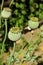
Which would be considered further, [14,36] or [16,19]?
[16,19]

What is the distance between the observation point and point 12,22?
3570 millimetres

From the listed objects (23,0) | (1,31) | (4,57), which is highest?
(23,0)

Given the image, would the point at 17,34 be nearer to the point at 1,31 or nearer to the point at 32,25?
the point at 32,25

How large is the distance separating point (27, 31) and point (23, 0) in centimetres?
45

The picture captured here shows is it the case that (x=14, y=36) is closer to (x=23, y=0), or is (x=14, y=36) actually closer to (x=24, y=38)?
(x=24, y=38)

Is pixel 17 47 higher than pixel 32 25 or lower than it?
lower

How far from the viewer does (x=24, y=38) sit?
137 inches

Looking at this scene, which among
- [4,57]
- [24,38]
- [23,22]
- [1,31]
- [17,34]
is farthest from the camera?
[23,22]

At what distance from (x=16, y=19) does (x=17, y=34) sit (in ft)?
5.52

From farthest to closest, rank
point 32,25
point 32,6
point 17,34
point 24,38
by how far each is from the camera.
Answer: point 32,6 < point 24,38 < point 32,25 < point 17,34

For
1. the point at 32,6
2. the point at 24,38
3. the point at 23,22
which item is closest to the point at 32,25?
the point at 24,38

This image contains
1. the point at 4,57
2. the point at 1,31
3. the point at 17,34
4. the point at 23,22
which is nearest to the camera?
the point at 17,34

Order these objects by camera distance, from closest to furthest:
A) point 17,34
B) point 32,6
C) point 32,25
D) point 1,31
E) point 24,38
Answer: point 17,34 → point 32,25 → point 1,31 → point 24,38 → point 32,6

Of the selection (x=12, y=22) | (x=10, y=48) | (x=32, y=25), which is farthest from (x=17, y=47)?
(x=32, y=25)
